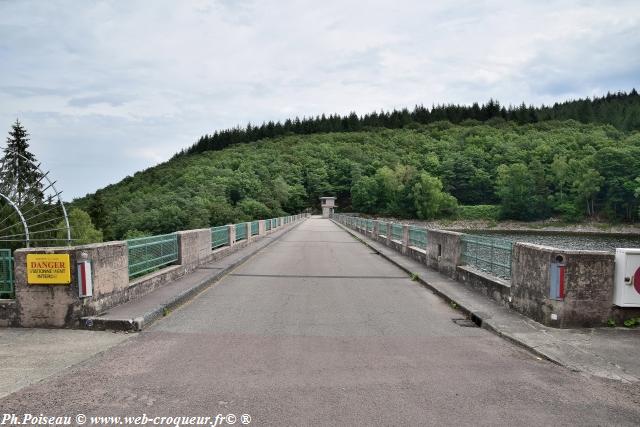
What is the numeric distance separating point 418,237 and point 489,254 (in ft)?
22.3

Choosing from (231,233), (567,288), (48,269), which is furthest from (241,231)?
(567,288)

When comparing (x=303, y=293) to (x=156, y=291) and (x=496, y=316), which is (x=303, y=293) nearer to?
(x=156, y=291)

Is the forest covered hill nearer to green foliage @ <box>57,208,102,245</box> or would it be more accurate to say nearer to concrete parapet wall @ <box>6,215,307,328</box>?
green foliage @ <box>57,208,102,245</box>

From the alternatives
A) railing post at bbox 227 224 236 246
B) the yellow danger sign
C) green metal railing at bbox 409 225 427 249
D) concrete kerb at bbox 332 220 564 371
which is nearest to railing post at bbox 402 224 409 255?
green metal railing at bbox 409 225 427 249

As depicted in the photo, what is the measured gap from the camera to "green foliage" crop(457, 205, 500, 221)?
119m

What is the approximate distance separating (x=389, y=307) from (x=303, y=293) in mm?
2147

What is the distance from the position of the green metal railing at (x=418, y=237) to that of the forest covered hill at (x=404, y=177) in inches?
1664

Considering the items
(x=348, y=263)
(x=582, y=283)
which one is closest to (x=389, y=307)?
(x=582, y=283)

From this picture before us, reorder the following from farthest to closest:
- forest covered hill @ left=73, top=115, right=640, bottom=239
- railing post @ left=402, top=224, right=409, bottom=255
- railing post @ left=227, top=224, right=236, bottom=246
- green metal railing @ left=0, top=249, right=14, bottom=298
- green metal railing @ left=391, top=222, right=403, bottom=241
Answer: forest covered hill @ left=73, top=115, right=640, bottom=239 < green metal railing @ left=391, top=222, right=403, bottom=241 < railing post @ left=227, top=224, right=236, bottom=246 < railing post @ left=402, top=224, right=409, bottom=255 < green metal railing @ left=0, top=249, right=14, bottom=298

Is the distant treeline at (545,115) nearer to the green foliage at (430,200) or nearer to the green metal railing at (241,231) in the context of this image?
the green foliage at (430,200)

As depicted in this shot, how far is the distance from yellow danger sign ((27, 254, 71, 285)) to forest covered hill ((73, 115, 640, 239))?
50323mm

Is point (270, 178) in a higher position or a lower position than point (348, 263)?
higher

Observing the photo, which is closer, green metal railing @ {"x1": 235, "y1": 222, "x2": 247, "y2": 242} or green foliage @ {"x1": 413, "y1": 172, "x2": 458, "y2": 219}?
green metal railing @ {"x1": 235, "y1": 222, "x2": 247, "y2": 242}

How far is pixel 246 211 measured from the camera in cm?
6981
